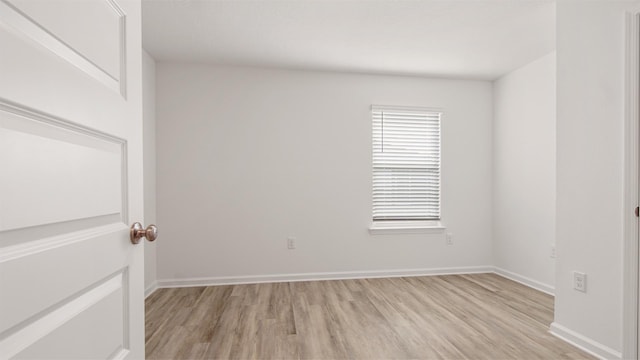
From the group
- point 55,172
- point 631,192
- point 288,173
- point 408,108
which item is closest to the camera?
point 55,172

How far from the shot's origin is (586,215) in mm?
2125

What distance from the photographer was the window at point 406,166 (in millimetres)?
3904

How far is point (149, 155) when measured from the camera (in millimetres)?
3270

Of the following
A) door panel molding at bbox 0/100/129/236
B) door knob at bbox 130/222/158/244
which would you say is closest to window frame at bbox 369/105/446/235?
door knob at bbox 130/222/158/244

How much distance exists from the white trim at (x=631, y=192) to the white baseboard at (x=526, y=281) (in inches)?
56.4

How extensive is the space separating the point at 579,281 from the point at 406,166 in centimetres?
213

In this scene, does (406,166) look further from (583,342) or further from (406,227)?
(583,342)

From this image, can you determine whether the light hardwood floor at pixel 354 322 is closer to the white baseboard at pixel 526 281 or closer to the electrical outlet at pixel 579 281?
the white baseboard at pixel 526 281

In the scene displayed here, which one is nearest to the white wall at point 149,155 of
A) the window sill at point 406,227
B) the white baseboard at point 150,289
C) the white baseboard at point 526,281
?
the white baseboard at point 150,289

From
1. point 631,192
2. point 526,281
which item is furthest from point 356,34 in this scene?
point 526,281

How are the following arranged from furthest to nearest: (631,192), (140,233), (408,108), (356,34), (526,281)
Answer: (408,108)
(526,281)
(356,34)
(631,192)
(140,233)

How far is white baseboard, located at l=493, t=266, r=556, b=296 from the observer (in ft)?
10.6

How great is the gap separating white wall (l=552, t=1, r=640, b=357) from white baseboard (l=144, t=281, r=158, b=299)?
361cm

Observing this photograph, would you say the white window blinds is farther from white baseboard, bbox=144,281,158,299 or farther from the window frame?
white baseboard, bbox=144,281,158,299
